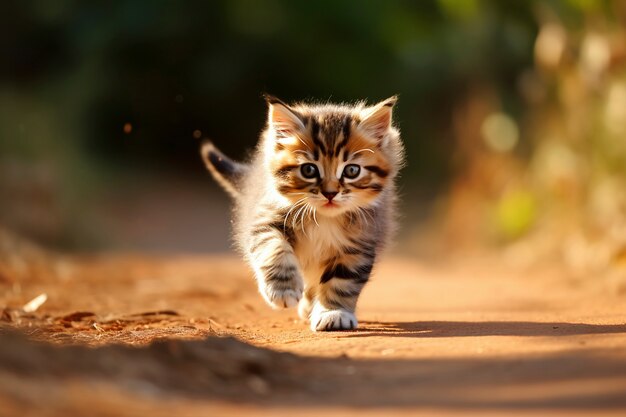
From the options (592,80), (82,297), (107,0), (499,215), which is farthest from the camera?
(107,0)

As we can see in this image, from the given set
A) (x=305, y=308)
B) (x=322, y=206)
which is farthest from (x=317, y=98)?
(x=322, y=206)

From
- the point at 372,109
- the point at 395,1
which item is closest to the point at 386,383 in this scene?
the point at 372,109

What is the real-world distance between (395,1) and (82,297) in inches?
409

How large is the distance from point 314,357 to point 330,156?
5.62 ft

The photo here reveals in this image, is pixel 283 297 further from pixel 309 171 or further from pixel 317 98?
pixel 317 98

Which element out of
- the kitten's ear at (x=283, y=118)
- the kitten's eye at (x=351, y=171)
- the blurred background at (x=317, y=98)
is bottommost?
the kitten's eye at (x=351, y=171)

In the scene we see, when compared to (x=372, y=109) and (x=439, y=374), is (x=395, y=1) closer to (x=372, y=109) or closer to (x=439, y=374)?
(x=372, y=109)

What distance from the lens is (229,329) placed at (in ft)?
19.3

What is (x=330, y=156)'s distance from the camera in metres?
5.88

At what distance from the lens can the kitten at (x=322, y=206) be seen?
227 inches

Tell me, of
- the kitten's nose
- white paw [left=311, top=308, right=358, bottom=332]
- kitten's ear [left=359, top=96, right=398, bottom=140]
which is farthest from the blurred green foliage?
white paw [left=311, top=308, right=358, bottom=332]

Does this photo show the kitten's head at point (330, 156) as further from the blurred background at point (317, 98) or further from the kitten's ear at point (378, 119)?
the blurred background at point (317, 98)

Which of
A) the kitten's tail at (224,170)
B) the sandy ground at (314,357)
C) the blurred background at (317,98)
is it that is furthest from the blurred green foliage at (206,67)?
the sandy ground at (314,357)

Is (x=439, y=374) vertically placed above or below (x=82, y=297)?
below
